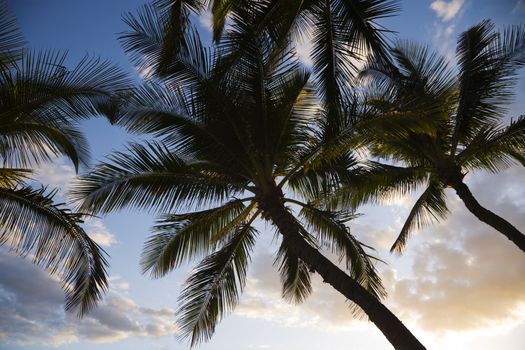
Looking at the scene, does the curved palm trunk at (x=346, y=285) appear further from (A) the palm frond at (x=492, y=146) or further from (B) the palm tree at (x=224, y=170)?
(A) the palm frond at (x=492, y=146)

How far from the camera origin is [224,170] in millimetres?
8562

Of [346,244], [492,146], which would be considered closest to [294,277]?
[346,244]

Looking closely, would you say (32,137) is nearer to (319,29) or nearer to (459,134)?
(319,29)

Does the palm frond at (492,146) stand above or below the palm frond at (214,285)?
above

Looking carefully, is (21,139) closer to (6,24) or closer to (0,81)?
(0,81)

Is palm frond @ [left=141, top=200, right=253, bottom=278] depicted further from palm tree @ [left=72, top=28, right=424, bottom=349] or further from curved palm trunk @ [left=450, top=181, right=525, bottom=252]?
curved palm trunk @ [left=450, top=181, right=525, bottom=252]

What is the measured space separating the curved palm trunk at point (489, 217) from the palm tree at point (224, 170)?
10.7ft

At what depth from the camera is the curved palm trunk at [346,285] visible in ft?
17.7

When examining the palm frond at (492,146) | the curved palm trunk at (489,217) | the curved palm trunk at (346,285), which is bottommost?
the curved palm trunk at (346,285)

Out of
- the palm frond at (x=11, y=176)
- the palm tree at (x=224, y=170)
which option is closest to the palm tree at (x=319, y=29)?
the palm tree at (x=224, y=170)

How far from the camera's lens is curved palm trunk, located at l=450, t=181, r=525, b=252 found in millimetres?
9281

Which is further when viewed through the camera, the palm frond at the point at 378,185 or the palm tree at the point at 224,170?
the palm frond at the point at 378,185

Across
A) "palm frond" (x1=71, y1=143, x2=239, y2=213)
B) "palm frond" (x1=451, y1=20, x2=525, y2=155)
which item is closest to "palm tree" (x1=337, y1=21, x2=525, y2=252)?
"palm frond" (x1=451, y1=20, x2=525, y2=155)

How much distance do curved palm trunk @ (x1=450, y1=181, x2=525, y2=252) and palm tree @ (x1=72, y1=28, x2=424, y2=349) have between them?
10.7ft
